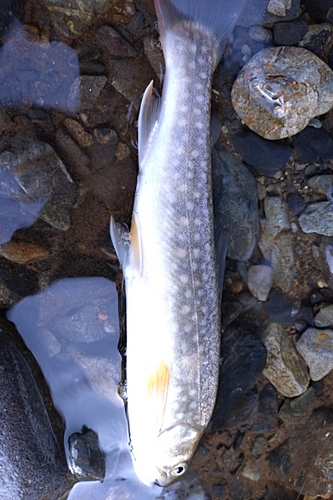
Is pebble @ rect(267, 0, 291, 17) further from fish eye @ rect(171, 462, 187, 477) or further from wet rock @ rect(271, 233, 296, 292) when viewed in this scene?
fish eye @ rect(171, 462, 187, 477)

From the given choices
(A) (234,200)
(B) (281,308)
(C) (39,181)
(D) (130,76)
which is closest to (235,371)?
(B) (281,308)

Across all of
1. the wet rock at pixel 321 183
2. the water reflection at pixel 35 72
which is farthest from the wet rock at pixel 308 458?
the water reflection at pixel 35 72

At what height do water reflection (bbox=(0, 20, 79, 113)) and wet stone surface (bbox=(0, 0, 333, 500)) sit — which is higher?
water reflection (bbox=(0, 20, 79, 113))

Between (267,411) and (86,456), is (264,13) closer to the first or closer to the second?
(267,411)

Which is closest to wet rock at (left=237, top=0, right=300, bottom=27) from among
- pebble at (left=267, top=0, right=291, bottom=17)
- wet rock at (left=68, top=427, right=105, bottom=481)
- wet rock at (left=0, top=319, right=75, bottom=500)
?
pebble at (left=267, top=0, right=291, bottom=17)

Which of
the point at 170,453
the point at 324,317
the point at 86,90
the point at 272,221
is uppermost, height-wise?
the point at 86,90

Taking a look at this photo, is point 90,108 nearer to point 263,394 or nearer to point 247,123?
point 247,123
